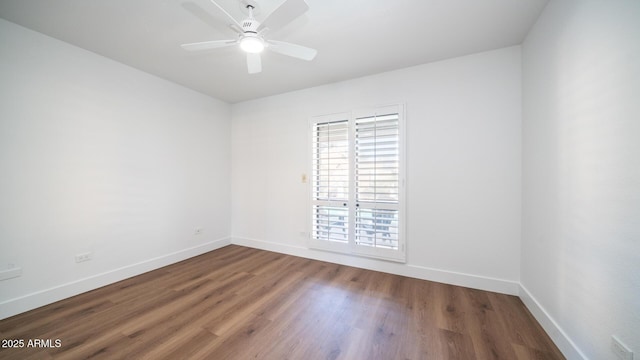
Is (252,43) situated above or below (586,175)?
above

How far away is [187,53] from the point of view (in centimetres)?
251

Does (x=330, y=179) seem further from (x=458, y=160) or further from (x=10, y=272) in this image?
(x=10, y=272)

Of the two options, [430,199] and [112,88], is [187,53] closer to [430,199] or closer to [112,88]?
[112,88]

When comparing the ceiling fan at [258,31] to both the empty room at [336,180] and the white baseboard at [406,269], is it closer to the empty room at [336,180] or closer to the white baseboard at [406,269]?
the empty room at [336,180]

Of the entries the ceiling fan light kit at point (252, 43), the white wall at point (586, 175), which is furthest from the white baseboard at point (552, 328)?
the ceiling fan light kit at point (252, 43)

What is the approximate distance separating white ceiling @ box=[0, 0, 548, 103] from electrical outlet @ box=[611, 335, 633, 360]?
239 centimetres

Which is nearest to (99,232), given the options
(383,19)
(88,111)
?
(88,111)

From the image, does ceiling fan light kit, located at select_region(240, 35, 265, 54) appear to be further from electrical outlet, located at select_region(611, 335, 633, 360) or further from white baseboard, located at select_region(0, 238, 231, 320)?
white baseboard, located at select_region(0, 238, 231, 320)

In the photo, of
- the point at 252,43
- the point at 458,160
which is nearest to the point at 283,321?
the point at 252,43

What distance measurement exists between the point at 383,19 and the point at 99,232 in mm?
3871

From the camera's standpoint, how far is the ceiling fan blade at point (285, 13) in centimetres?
137

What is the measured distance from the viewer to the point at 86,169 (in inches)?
98.0

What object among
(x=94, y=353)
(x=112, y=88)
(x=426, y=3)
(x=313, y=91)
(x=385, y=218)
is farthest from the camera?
(x=313, y=91)

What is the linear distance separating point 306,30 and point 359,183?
1.92 meters
